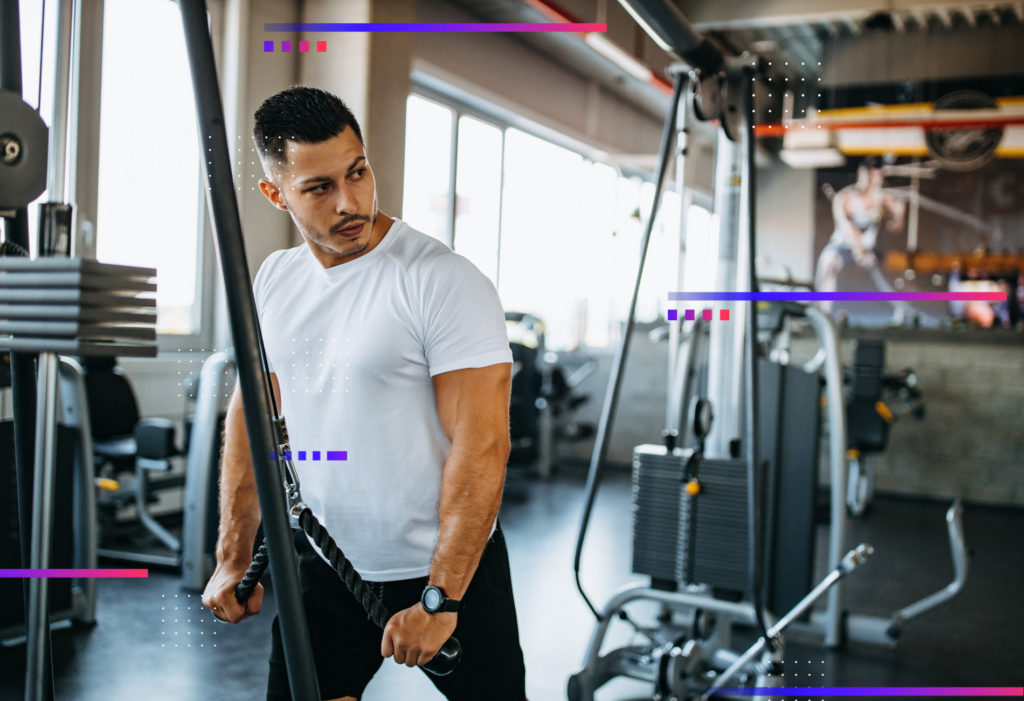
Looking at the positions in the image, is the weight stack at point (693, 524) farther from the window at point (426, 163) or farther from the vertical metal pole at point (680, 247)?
the window at point (426, 163)

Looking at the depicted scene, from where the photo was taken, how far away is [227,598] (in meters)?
0.74

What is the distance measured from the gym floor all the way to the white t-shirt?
167mm

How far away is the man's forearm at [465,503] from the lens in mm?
868

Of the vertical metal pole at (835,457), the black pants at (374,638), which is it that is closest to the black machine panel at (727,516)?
the vertical metal pole at (835,457)

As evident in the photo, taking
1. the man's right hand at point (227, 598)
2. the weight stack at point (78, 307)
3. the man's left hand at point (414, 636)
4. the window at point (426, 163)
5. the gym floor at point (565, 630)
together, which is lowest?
the gym floor at point (565, 630)

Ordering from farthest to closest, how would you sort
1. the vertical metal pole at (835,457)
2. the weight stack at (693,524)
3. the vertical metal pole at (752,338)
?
the vertical metal pole at (835,457), the weight stack at (693,524), the vertical metal pole at (752,338)

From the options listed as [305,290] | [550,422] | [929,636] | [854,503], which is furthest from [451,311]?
[550,422]

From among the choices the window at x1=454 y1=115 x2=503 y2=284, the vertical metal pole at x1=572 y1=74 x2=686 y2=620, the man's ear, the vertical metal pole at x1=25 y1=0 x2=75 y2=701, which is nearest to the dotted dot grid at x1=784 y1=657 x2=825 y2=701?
the vertical metal pole at x1=572 y1=74 x2=686 y2=620

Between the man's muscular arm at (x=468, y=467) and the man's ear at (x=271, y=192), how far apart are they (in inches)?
10.3

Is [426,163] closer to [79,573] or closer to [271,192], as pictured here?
[271,192]

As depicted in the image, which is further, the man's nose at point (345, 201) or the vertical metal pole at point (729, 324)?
the vertical metal pole at point (729, 324)

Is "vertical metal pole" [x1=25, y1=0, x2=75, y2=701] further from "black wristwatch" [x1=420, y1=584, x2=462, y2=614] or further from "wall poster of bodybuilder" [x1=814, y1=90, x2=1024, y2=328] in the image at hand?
"wall poster of bodybuilder" [x1=814, y1=90, x2=1024, y2=328]

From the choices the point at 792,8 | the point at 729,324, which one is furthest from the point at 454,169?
the point at 792,8

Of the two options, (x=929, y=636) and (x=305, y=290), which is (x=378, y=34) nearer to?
(x=305, y=290)
